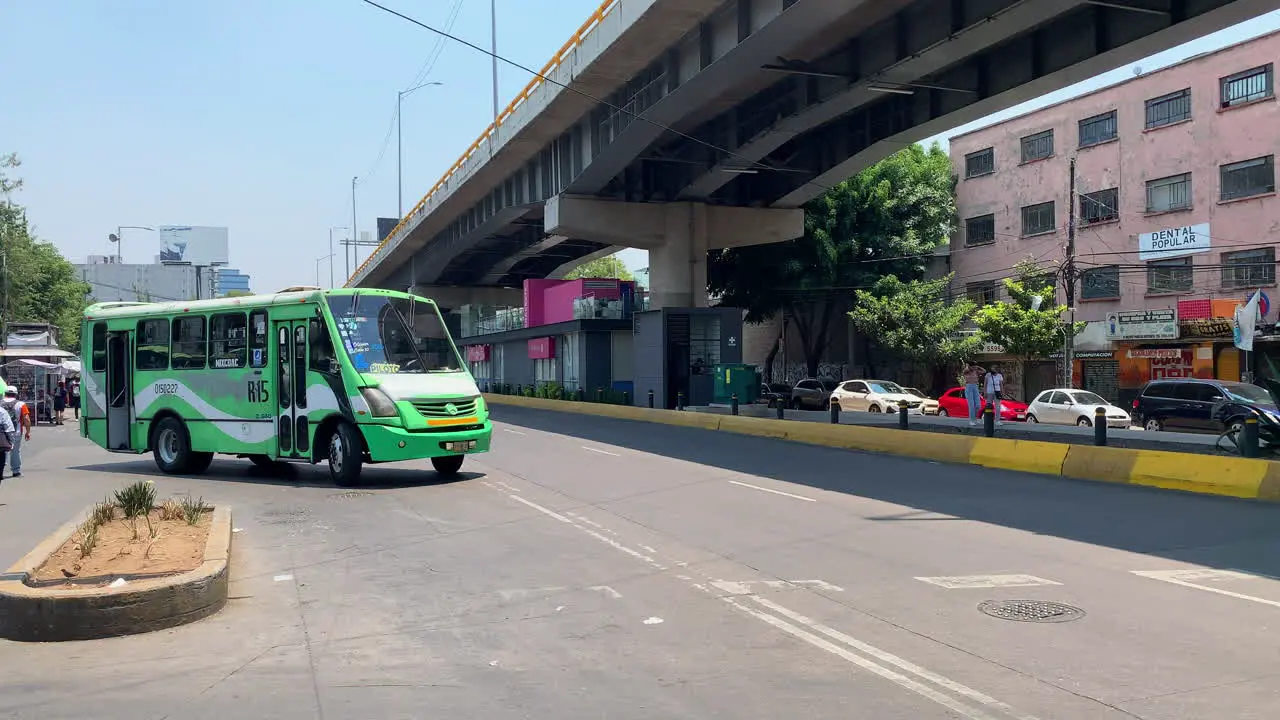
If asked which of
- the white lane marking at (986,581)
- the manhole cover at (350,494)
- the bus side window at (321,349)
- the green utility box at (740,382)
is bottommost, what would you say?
the white lane marking at (986,581)

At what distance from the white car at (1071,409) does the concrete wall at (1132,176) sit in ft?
29.7

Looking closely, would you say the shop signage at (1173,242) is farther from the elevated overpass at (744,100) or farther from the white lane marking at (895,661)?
the white lane marking at (895,661)

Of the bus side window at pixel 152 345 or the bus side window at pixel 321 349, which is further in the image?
the bus side window at pixel 152 345

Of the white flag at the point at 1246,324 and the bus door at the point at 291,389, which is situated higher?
the white flag at the point at 1246,324

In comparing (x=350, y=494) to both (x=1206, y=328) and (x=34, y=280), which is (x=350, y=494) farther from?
(x=34, y=280)

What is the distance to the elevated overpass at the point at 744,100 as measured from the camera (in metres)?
18.7

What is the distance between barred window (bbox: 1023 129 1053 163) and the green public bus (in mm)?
35270

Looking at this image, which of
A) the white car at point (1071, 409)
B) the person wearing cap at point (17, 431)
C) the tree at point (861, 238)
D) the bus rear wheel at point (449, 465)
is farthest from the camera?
the tree at point (861, 238)

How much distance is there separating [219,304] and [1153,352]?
34.0 m

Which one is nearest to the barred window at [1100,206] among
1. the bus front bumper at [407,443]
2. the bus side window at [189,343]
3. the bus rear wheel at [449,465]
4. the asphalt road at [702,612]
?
the asphalt road at [702,612]

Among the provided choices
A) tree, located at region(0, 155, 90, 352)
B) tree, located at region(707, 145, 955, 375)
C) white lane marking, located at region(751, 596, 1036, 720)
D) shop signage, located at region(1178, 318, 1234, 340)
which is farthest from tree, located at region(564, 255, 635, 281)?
white lane marking, located at region(751, 596, 1036, 720)

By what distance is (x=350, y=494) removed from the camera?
47.3 ft

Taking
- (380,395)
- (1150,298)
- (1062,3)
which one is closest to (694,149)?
(1062,3)

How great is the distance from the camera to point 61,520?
12180 millimetres
